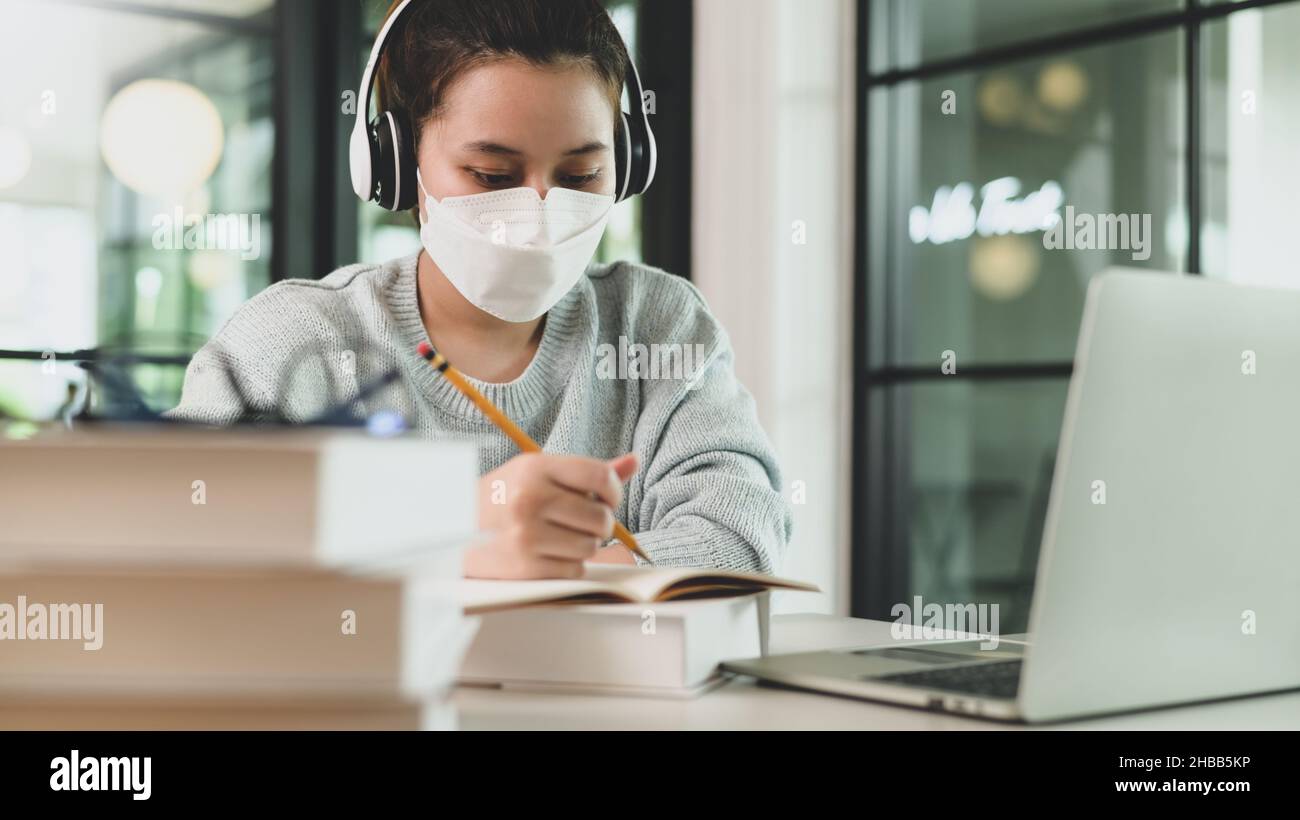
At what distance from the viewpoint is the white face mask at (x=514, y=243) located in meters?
1.33

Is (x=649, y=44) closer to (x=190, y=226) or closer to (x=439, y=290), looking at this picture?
(x=190, y=226)

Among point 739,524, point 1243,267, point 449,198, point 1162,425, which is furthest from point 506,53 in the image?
point 1243,267

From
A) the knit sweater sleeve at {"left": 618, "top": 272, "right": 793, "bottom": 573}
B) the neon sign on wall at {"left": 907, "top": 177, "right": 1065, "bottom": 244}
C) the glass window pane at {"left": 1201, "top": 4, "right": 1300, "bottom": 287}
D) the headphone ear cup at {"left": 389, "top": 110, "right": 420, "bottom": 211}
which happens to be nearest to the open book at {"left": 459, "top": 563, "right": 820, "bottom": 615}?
the knit sweater sleeve at {"left": 618, "top": 272, "right": 793, "bottom": 573}

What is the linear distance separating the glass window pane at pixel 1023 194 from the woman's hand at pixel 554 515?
7.18 ft

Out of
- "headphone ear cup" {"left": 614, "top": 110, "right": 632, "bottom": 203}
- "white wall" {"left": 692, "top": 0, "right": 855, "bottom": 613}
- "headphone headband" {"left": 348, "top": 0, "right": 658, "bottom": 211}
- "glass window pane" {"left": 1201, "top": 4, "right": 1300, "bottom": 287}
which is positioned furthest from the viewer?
"white wall" {"left": 692, "top": 0, "right": 855, "bottom": 613}

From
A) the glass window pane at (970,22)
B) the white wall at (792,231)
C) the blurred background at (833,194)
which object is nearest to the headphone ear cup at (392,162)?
the blurred background at (833,194)

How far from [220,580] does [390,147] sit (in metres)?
1.00

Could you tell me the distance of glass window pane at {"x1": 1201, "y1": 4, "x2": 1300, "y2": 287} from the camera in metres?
2.48

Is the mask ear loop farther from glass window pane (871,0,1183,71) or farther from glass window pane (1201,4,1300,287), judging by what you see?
glass window pane (871,0,1183,71)

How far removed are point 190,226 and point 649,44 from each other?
136 centimetres

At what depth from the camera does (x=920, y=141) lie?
3.20 m

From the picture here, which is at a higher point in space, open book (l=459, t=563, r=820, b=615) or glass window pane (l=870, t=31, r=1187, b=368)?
glass window pane (l=870, t=31, r=1187, b=368)
